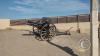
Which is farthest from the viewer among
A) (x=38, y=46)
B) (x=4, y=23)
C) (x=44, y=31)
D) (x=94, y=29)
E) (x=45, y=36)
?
(x=4, y=23)

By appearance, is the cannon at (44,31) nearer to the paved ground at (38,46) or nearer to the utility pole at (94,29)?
the paved ground at (38,46)

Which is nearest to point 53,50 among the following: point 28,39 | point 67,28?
point 28,39

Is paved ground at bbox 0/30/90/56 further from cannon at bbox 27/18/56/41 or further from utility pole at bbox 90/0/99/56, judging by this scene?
utility pole at bbox 90/0/99/56

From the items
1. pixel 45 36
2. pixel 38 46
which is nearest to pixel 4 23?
pixel 45 36

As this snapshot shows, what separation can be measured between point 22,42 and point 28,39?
71.6 inches

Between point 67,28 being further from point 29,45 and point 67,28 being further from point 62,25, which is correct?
point 29,45

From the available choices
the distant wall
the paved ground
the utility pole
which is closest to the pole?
the utility pole

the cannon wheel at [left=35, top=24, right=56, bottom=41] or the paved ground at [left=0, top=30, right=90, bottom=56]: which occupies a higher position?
the cannon wheel at [left=35, top=24, right=56, bottom=41]

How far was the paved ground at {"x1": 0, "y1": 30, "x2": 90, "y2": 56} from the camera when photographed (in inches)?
855

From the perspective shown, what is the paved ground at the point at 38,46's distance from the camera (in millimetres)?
21719

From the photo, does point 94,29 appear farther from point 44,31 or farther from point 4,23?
point 4,23

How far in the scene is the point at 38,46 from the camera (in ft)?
80.5

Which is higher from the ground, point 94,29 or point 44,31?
point 94,29

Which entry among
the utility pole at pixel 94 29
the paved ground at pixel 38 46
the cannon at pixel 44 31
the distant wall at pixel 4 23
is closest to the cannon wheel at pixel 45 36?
the cannon at pixel 44 31
